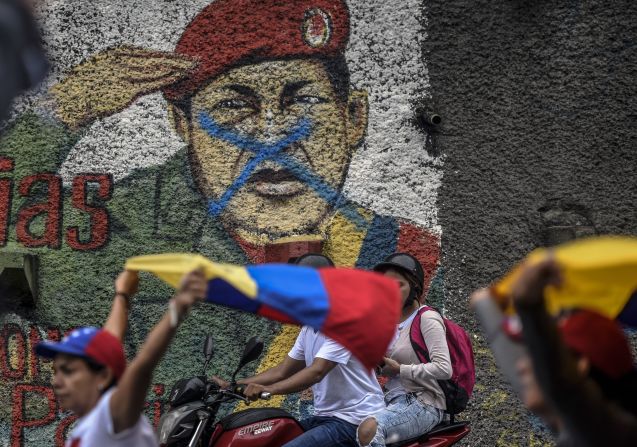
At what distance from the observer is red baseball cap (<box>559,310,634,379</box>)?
8.34 ft

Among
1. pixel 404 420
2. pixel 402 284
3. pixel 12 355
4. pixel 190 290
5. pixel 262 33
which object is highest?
pixel 262 33

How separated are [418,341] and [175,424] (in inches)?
56.0

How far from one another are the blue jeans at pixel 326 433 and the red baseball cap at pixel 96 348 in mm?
1555

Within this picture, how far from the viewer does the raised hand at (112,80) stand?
6.45 m

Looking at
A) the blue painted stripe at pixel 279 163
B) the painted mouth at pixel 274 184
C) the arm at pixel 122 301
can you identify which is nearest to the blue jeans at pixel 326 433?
the arm at pixel 122 301

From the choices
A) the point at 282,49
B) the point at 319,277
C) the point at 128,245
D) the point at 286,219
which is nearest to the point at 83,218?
the point at 128,245

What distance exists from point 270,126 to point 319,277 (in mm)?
3425

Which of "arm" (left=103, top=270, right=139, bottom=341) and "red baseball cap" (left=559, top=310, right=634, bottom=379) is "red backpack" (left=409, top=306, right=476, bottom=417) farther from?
"red baseball cap" (left=559, top=310, right=634, bottom=379)

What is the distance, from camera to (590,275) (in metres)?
2.44

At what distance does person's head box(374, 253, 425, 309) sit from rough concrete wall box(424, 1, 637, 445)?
124 centimetres

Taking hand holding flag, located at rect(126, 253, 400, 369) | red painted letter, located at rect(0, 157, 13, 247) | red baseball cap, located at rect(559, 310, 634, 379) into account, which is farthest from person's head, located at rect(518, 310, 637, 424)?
red painted letter, located at rect(0, 157, 13, 247)

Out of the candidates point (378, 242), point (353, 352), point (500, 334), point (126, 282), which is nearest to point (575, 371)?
point (500, 334)

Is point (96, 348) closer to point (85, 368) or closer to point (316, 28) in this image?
point (85, 368)

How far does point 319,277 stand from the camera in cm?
313
